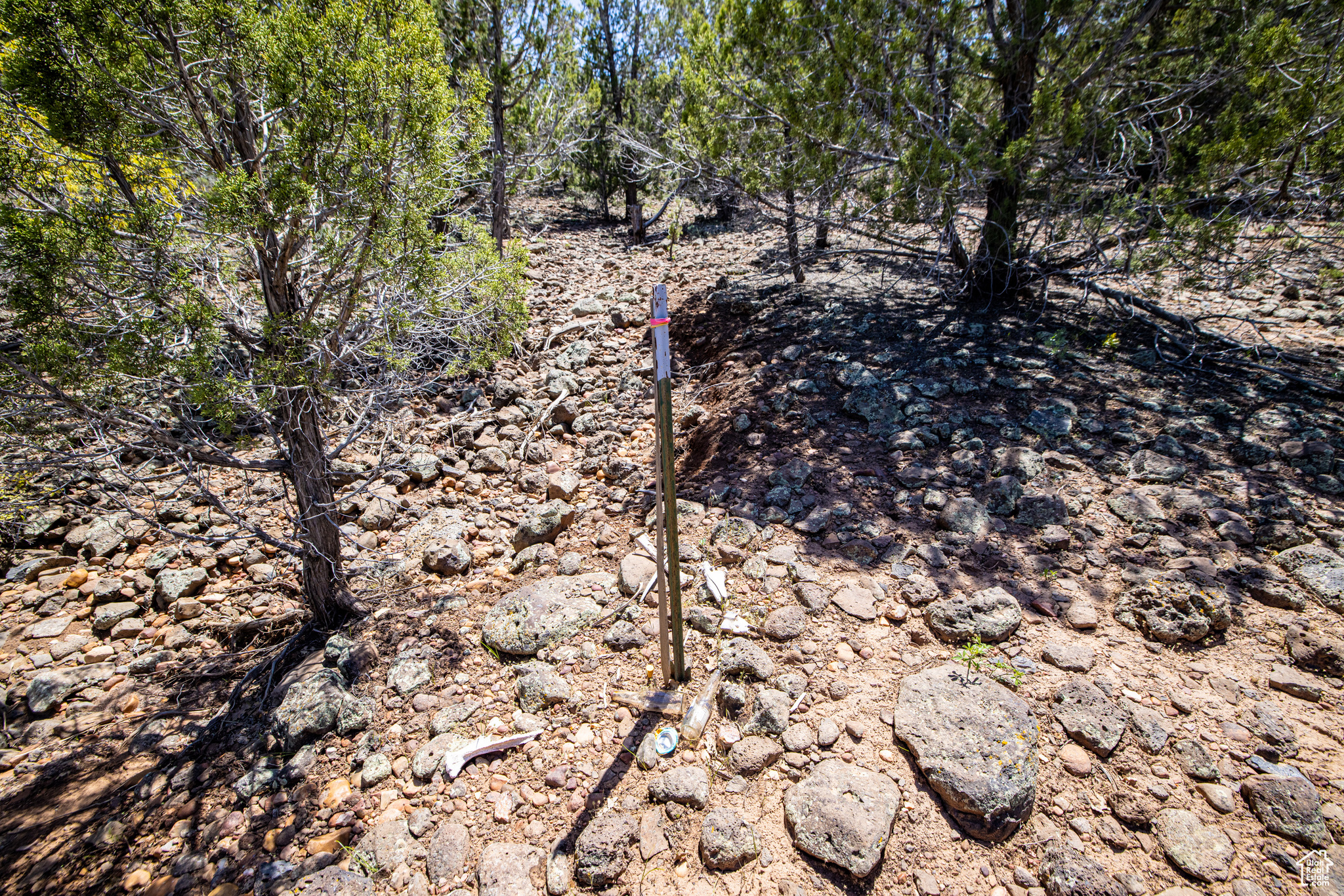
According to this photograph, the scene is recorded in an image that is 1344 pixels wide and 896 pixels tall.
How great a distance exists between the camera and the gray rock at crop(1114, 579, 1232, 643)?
278 cm

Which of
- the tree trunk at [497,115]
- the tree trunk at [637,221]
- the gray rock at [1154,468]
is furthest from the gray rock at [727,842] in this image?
the tree trunk at [637,221]

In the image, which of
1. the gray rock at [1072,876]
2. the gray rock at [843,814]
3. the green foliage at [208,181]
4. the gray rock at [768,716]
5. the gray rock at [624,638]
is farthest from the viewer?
the gray rock at [624,638]

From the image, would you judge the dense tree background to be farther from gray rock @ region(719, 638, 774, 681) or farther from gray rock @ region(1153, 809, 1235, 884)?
gray rock @ region(1153, 809, 1235, 884)

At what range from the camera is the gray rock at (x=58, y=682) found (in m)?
3.11

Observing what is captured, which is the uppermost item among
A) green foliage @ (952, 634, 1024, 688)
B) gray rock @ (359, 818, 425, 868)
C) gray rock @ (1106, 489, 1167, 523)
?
gray rock @ (1106, 489, 1167, 523)

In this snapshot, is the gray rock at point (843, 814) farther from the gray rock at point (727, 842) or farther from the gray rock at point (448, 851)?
the gray rock at point (448, 851)

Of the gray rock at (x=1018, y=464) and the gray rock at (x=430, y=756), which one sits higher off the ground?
the gray rock at (x=1018, y=464)

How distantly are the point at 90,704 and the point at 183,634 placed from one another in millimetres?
496

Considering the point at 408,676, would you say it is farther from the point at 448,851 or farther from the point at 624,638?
the point at 624,638

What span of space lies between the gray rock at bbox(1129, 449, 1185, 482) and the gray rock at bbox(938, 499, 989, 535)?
1.06 m

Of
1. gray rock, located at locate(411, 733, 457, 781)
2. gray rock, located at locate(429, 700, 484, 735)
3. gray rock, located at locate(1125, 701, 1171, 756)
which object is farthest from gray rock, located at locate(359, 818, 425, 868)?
gray rock, located at locate(1125, 701, 1171, 756)

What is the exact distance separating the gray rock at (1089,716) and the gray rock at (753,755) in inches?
48.8

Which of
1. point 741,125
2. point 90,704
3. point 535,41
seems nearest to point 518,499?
point 90,704

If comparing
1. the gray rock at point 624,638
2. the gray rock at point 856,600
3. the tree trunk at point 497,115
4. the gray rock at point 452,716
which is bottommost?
the gray rock at point 452,716
